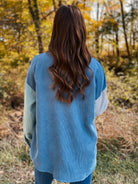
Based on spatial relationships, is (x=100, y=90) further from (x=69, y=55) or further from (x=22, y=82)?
(x=22, y=82)

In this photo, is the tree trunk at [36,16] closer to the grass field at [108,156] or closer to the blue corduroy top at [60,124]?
the grass field at [108,156]

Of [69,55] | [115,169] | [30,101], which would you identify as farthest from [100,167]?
[69,55]

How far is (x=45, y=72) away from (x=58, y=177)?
0.66 meters

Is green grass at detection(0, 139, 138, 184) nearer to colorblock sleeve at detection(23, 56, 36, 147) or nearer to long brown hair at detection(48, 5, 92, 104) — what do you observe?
colorblock sleeve at detection(23, 56, 36, 147)

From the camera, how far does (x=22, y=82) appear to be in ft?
26.7

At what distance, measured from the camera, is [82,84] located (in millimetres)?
1179

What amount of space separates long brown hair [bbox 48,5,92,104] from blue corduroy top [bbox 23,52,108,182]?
0.13 feet

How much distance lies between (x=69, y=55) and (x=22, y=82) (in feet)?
23.8

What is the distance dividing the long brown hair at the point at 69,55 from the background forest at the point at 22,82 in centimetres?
154

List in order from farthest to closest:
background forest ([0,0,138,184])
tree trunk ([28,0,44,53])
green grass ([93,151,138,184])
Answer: tree trunk ([28,0,44,53])
background forest ([0,0,138,184])
green grass ([93,151,138,184])

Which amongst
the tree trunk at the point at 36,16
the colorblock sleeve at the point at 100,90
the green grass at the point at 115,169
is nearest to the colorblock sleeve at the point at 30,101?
the colorblock sleeve at the point at 100,90

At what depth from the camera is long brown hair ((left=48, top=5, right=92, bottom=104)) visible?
113cm

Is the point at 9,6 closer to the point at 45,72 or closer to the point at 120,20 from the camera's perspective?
the point at 45,72

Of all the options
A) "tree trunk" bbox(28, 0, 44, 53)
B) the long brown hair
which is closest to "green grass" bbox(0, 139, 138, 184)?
the long brown hair
